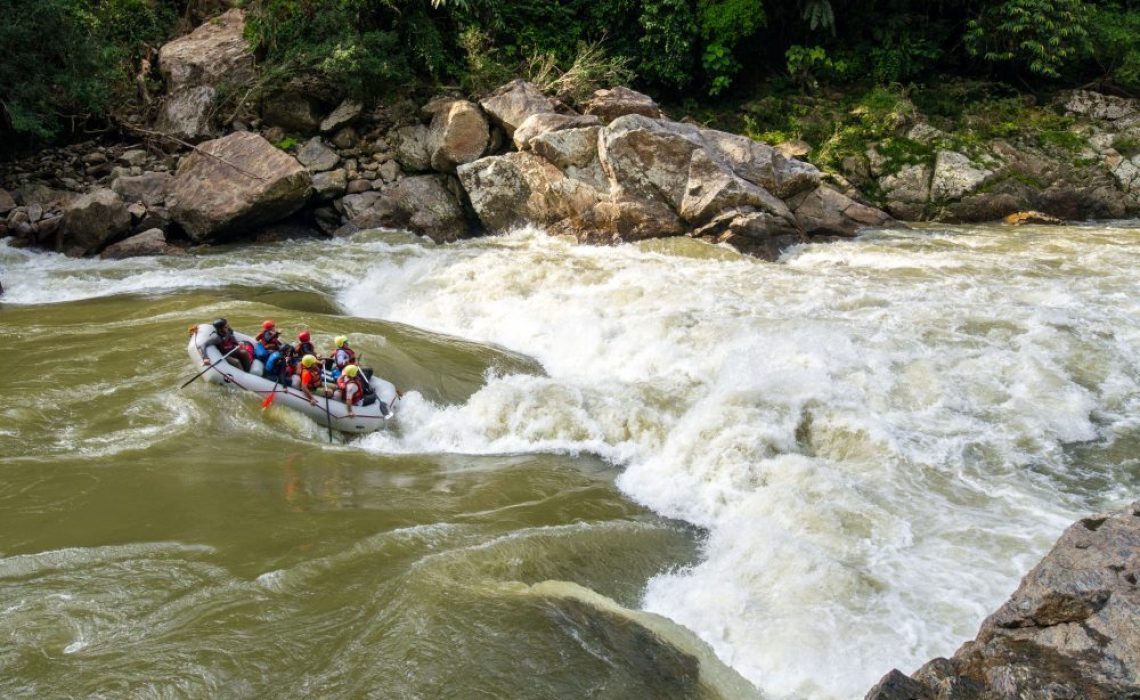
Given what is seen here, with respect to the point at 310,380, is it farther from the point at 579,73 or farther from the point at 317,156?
the point at 579,73

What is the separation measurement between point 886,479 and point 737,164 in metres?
9.10

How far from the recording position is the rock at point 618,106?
1595 centimetres

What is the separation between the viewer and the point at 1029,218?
15844mm

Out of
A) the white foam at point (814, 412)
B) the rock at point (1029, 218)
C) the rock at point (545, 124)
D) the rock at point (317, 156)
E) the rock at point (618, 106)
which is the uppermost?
the rock at point (618, 106)

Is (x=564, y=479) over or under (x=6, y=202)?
under

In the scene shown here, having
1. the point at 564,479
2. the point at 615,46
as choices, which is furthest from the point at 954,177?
the point at 564,479

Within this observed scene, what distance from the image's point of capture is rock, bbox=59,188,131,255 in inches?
544

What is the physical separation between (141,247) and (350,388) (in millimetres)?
8403

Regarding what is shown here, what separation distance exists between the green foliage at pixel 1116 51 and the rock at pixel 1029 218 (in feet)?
16.3

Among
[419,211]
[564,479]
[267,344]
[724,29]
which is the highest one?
[724,29]

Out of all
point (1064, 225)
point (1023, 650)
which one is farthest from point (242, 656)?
point (1064, 225)

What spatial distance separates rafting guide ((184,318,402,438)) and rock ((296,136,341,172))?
8660mm

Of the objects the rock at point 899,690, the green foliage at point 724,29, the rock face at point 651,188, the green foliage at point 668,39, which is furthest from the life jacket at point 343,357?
the green foliage at point 724,29

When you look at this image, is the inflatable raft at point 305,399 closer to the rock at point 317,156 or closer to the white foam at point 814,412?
the white foam at point 814,412
